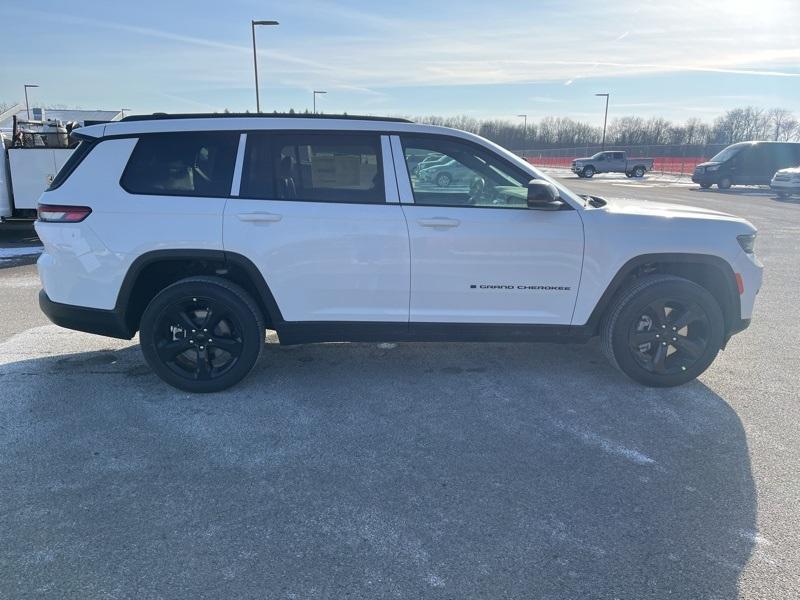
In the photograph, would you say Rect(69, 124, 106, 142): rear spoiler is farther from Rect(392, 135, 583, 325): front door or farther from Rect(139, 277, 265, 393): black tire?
Rect(392, 135, 583, 325): front door

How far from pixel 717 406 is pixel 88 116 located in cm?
1689

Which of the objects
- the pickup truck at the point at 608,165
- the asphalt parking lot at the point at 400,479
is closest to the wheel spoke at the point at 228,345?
the asphalt parking lot at the point at 400,479

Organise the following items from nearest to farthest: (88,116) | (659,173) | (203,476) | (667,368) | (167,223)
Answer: (203,476) < (167,223) < (667,368) < (88,116) < (659,173)

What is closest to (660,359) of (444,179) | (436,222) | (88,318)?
(436,222)

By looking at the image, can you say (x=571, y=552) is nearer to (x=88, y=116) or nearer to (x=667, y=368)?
(x=667, y=368)

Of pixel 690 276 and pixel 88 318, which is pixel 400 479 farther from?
pixel 690 276

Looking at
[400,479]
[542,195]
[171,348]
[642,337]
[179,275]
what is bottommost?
[400,479]

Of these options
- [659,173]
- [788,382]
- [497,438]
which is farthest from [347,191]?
[659,173]

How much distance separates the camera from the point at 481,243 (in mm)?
4051

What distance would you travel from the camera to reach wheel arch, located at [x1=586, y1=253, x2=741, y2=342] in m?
4.19

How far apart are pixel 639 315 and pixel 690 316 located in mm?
381

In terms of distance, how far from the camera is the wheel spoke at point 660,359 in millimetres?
4297

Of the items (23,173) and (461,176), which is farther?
(23,173)

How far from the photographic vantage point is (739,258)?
4.21 meters
